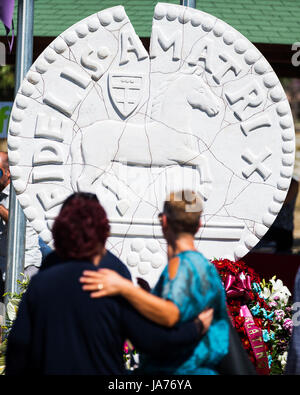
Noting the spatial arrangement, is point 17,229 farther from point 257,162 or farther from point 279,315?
point 279,315

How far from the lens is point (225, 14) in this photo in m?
6.25

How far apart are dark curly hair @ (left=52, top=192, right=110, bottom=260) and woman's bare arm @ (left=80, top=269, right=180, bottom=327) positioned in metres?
0.09

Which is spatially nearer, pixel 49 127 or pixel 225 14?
pixel 49 127

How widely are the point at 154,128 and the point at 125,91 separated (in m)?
0.26

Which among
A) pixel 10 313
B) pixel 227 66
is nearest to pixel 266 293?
pixel 227 66

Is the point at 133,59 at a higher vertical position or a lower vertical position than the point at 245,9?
lower

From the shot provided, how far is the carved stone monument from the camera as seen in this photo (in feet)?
13.6

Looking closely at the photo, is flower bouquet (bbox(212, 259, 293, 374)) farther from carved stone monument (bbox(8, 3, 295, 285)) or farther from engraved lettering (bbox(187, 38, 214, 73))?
engraved lettering (bbox(187, 38, 214, 73))

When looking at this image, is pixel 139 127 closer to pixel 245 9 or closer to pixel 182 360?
pixel 182 360

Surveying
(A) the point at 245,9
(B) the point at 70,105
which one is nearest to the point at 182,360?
(B) the point at 70,105

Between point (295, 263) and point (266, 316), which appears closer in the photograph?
point (266, 316)

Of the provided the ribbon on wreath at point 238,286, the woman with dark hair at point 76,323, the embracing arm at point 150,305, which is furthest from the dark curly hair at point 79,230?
the ribbon on wreath at point 238,286

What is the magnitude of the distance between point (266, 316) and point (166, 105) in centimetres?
132

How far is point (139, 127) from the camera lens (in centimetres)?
419
